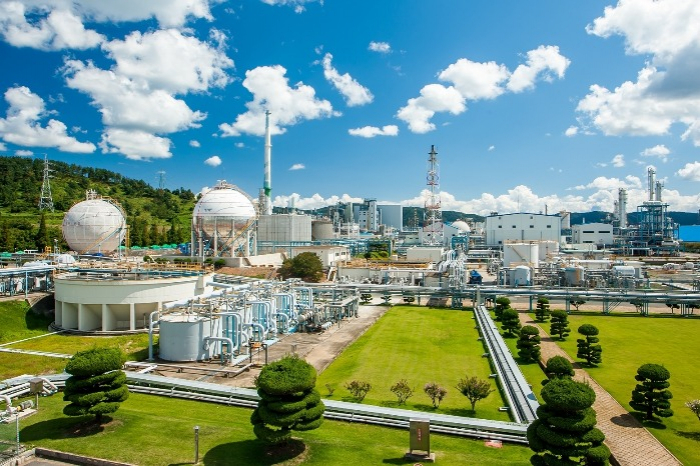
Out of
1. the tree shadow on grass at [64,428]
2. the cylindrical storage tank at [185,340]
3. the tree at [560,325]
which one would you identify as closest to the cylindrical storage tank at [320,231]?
the tree at [560,325]

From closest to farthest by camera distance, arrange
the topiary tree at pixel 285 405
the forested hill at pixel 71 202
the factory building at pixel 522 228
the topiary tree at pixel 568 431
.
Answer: the topiary tree at pixel 568 431
the topiary tree at pixel 285 405
the forested hill at pixel 71 202
the factory building at pixel 522 228

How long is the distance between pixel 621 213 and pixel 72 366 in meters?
155

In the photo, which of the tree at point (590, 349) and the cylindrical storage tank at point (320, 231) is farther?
the cylindrical storage tank at point (320, 231)

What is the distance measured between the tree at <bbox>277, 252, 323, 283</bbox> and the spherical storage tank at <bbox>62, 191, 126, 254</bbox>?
24.2 metres

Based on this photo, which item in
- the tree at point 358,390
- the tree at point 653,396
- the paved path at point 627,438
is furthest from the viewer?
the tree at point 358,390

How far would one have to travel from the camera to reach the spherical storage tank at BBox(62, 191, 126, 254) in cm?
6153

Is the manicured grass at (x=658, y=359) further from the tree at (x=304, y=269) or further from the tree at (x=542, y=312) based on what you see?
the tree at (x=304, y=269)

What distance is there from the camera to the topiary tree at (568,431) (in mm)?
12203

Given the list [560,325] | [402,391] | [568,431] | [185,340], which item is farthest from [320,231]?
[568,431]

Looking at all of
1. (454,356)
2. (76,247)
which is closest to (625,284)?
(454,356)

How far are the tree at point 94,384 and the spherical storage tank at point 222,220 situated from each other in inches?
1954

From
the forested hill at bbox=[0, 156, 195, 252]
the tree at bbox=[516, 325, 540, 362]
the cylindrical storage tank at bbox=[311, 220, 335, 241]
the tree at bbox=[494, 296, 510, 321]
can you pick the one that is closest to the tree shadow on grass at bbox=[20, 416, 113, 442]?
the tree at bbox=[516, 325, 540, 362]

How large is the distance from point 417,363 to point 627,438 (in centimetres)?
1261

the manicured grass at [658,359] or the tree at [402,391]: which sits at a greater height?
the tree at [402,391]
